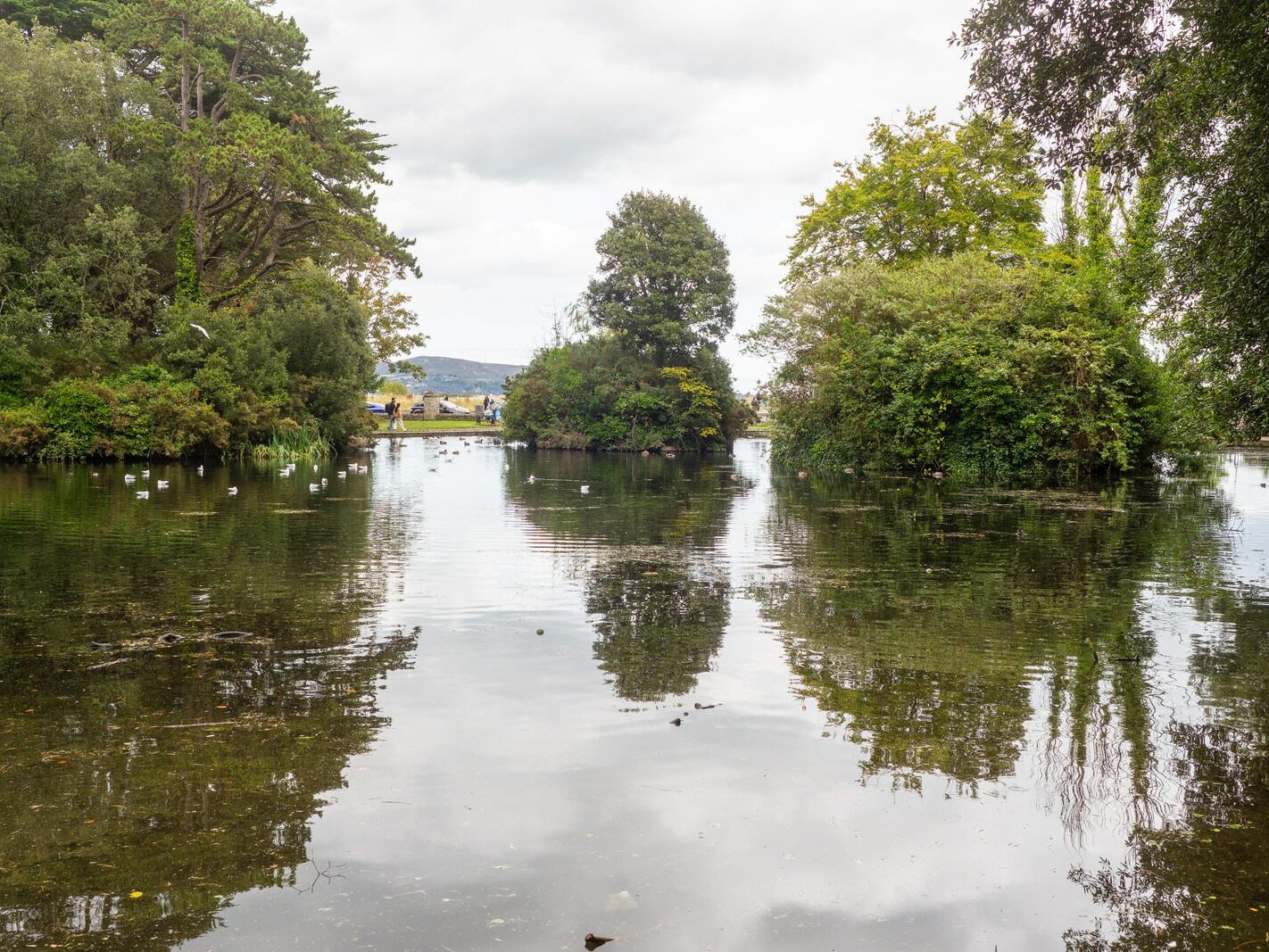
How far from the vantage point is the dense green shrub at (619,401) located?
50.8 metres

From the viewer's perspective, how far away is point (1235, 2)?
8625mm

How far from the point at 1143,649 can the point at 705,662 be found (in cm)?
347

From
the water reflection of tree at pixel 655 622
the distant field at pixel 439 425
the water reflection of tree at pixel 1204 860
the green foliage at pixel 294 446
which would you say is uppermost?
the distant field at pixel 439 425

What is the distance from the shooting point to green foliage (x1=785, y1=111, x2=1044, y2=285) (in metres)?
38.1

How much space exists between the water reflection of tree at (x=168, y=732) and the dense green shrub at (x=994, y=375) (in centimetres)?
2112

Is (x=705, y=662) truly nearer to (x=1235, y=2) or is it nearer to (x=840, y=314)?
(x=1235, y=2)

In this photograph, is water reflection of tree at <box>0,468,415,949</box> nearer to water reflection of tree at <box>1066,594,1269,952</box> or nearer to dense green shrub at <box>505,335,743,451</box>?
water reflection of tree at <box>1066,594,1269,952</box>

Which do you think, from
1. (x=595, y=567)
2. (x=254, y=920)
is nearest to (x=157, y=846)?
(x=254, y=920)

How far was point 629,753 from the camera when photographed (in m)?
5.15

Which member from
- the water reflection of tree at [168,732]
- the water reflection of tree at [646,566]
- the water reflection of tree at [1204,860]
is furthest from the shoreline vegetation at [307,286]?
the water reflection of tree at [168,732]

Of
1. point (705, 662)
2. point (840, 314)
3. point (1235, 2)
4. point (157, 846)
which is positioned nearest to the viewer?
point (157, 846)

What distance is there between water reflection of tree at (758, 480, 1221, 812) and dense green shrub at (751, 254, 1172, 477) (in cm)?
1058

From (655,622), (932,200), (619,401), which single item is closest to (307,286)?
(619,401)

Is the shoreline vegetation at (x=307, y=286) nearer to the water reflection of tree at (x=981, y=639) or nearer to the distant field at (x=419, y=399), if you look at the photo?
the water reflection of tree at (x=981, y=639)
